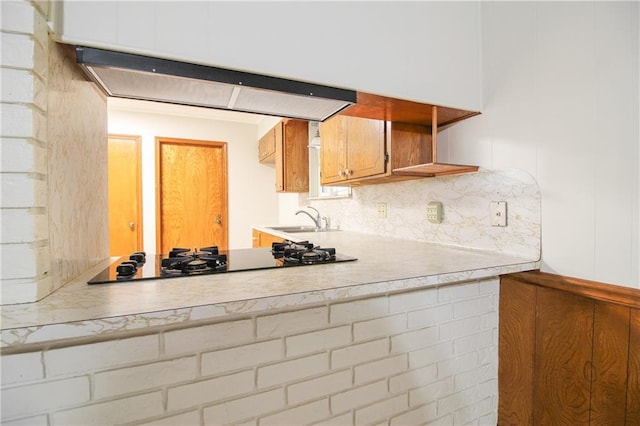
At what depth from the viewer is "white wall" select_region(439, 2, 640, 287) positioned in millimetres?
928

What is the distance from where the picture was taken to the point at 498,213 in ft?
4.03

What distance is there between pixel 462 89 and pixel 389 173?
49 centimetres

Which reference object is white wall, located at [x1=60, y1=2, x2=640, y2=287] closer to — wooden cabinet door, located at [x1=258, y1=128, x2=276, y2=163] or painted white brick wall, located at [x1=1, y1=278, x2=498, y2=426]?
painted white brick wall, located at [x1=1, y1=278, x2=498, y2=426]

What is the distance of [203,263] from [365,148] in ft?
3.68

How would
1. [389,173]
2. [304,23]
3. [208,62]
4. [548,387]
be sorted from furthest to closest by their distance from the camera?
[389,173] < [548,387] < [304,23] < [208,62]

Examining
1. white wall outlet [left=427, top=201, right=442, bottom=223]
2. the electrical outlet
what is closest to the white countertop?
white wall outlet [left=427, top=201, right=442, bottom=223]

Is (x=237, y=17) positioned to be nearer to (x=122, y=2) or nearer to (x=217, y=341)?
(x=122, y=2)

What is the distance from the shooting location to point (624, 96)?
932 millimetres

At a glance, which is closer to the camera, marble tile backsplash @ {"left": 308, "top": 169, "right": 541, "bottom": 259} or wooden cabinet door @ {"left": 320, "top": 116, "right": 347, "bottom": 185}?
marble tile backsplash @ {"left": 308, "top": 169, "right": 541, "bottom": 259}

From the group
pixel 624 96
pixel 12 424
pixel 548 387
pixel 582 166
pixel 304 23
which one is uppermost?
pixel 304 23

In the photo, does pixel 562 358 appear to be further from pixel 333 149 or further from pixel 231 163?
pixel 231 163

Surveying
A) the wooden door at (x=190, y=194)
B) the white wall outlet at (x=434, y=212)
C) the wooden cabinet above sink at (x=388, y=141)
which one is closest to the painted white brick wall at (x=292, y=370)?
the white wall outlet at (x=434, y=212)

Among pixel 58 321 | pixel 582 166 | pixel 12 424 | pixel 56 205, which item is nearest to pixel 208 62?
pixel 56 205

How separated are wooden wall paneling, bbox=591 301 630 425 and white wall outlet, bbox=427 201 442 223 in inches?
27.4
